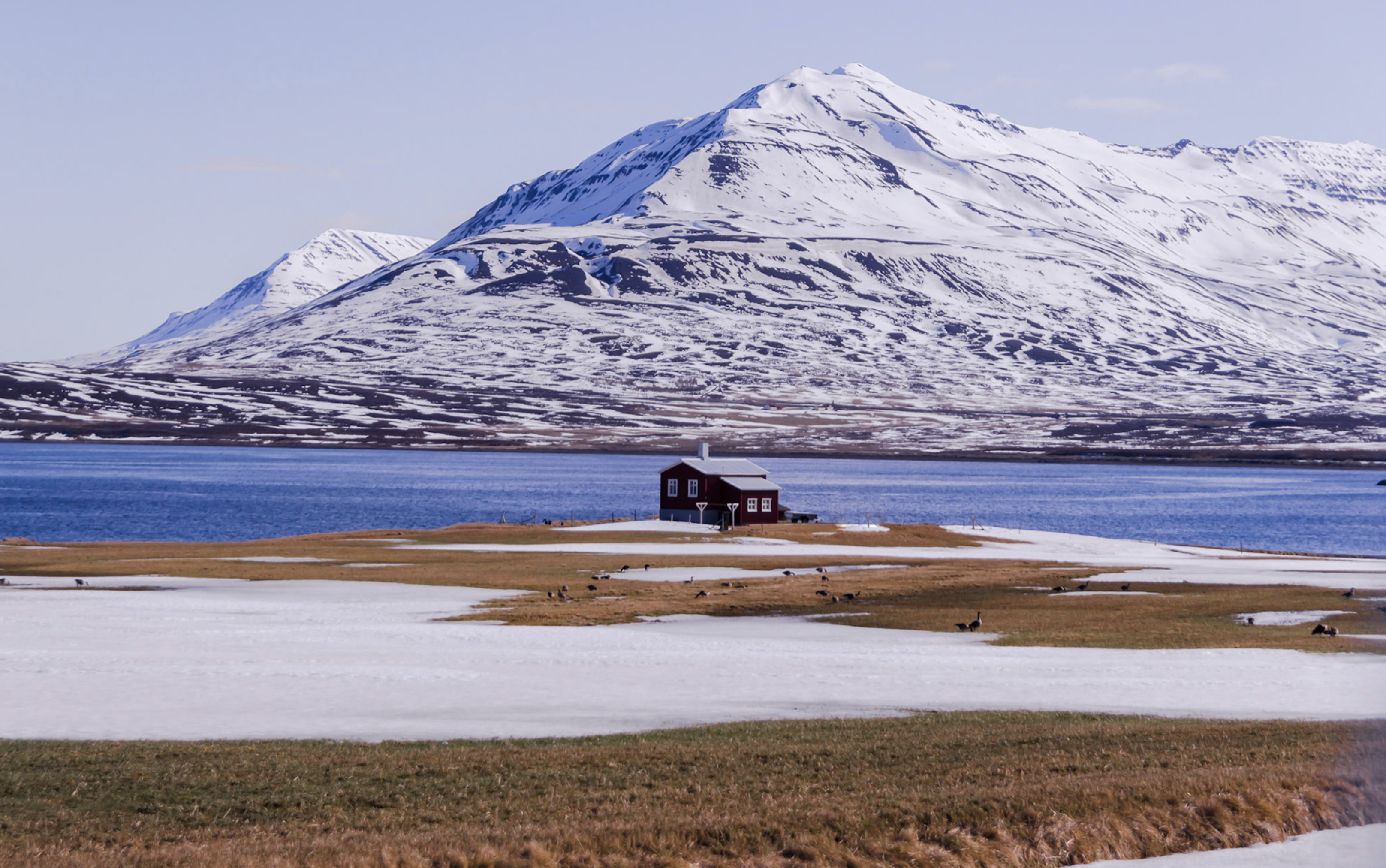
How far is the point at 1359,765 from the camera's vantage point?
43.8 feet

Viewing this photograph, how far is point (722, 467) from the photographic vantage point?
118 metres

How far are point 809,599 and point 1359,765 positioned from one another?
150ft

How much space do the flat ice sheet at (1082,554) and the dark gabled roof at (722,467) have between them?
15602mm

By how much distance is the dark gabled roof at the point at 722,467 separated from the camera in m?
117

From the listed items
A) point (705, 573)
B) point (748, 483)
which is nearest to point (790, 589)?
point (705, 573)

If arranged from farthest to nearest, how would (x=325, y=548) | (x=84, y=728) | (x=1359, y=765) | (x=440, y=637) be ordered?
(x=325, y=548)
(x=440, y=637)
(x=84, y=728)
(x=1359, y=765)

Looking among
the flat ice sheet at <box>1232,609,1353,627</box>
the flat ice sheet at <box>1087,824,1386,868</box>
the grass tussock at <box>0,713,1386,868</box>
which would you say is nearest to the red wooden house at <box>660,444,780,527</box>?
the flat ice sheet at <box>1232,609,1353,627</box>

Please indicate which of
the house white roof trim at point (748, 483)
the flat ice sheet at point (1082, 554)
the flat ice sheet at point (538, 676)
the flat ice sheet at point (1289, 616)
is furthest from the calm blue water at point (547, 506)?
the flat ice sheet at point (538, 676)

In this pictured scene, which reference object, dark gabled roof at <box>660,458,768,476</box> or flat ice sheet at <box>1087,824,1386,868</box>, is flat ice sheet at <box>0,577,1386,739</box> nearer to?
flat ice sheet at <box>1087,824,1386,868</box>

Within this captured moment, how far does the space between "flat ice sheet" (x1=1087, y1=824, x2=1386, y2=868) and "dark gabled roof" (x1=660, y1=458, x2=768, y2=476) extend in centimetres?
9997

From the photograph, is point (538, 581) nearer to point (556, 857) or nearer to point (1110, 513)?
point (556, 857)

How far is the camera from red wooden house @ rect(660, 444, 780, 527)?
11550 cm

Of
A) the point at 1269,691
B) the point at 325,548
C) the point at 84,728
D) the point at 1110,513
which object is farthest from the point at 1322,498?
the point at 84,728

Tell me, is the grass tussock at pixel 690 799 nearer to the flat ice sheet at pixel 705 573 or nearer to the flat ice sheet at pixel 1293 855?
the flat ice sheet at pixel 1293 855
